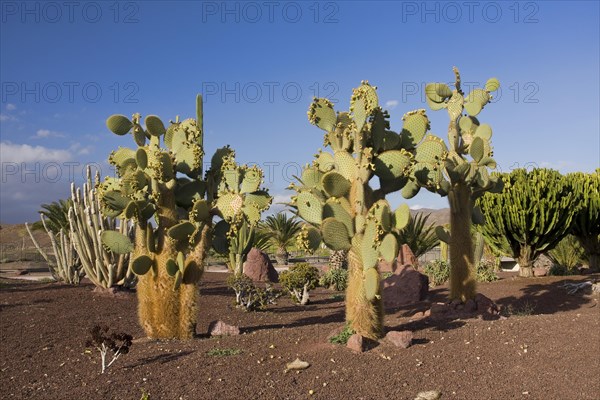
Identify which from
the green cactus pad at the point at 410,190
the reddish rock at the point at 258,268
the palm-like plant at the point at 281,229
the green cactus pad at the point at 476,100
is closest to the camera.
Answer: the green cactus pad at the point at 410,190

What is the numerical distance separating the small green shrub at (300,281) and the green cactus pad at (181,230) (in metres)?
5.42

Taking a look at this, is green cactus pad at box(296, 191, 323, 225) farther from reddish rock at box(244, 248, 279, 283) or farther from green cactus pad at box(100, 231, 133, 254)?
reddish rock at box(244, 248, 279, 283)

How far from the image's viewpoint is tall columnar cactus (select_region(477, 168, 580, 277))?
1614 cm

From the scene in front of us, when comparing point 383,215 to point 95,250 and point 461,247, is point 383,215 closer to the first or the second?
point 461,247

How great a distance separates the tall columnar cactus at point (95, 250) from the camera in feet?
43.6

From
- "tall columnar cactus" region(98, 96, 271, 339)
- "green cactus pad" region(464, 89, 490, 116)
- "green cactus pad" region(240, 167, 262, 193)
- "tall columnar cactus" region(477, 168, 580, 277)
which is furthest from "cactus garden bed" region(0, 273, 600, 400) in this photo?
"tall columnar cactus" region(477, 168, 580, 277)

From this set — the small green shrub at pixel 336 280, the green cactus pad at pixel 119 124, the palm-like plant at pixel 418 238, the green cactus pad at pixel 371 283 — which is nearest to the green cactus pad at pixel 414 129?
the green cactus pad at pixel 371 283

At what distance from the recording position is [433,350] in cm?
739

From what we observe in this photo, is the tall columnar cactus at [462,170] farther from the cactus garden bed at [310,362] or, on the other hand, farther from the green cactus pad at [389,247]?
the green cactus pad at [389,247]

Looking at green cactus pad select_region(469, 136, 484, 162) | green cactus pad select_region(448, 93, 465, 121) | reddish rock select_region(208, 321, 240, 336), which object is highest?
green cactus pad select_region(448, 93, 465, 121)

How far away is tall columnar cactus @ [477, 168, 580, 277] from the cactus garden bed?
20.0ft

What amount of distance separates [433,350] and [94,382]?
4175mm

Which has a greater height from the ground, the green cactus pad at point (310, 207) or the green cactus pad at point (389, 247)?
the green cactus pad at point (310, 207)

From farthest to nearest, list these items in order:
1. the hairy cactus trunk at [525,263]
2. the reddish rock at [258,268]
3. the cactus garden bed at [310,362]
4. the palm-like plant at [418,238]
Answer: the palm-like plant at [418,238] < the reddish rock at [258,268] < the hairy cactus trunk at [525,263] < the cactus garden bed at [310,362]
